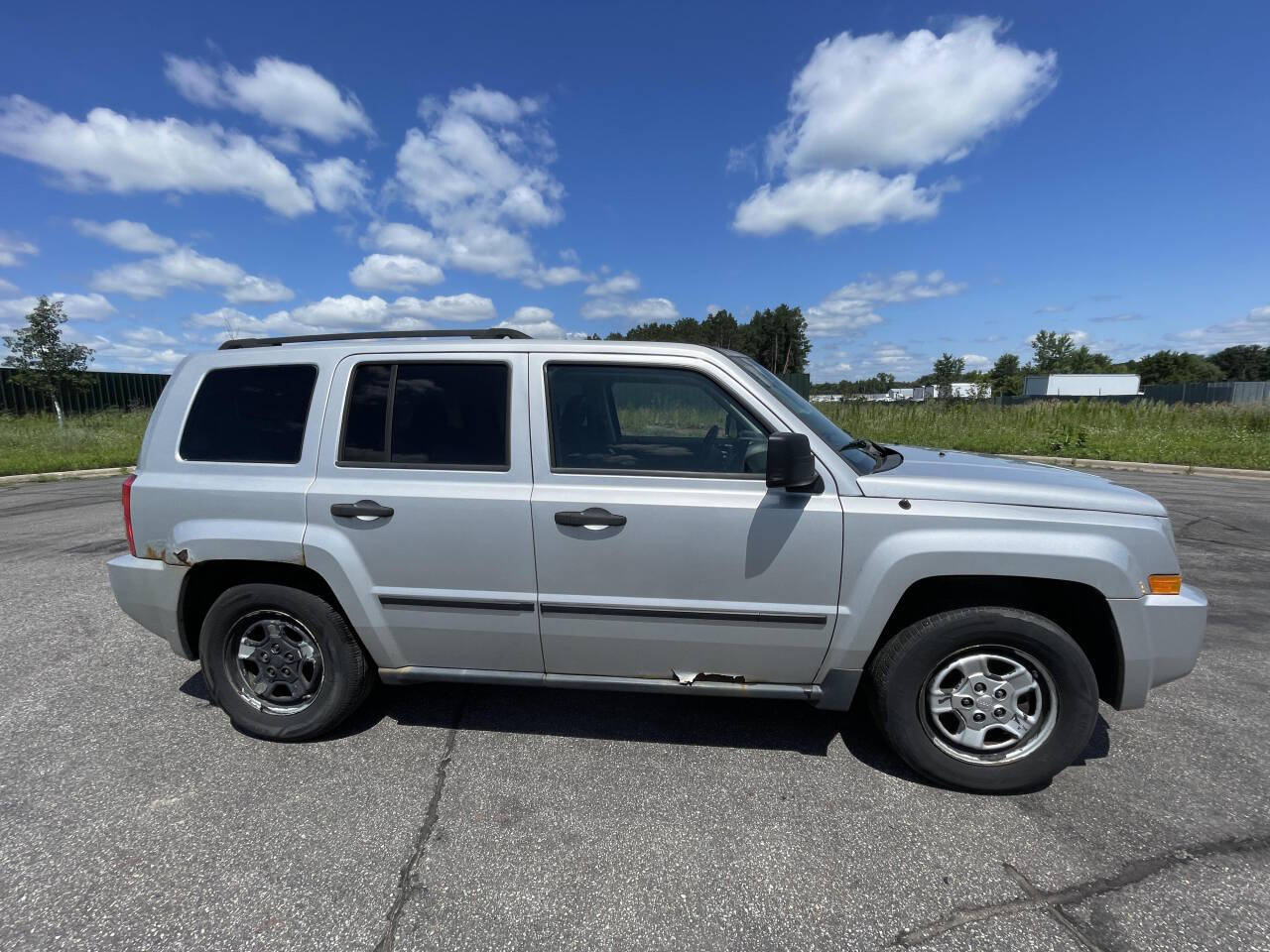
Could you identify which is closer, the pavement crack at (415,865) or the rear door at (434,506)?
the pavement crack at (415,865)

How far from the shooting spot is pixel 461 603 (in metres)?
2.81

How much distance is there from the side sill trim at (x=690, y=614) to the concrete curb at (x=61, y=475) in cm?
1346

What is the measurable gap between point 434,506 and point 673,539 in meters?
1.08

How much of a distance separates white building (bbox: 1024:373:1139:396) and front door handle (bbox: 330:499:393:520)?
3189 inches

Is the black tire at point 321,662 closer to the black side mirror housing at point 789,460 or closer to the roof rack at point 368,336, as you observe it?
the roof rack at point 368,336

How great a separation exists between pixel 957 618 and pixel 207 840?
3.11 meters

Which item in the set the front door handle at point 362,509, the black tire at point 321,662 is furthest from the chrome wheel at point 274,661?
the front door handle at point 362,509

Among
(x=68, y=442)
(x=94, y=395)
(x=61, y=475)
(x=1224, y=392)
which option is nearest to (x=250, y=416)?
(x=61, y=475)

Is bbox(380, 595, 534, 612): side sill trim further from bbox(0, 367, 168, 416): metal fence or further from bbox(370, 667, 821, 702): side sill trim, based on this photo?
bbox(0, 367, 168, 416): metal fence

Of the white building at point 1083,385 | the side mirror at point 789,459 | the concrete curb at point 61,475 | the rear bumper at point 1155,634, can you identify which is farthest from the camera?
the white building at point 1083,385

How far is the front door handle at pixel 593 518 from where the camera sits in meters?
2.63

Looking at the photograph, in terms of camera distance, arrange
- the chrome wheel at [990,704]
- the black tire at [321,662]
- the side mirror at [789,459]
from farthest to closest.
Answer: the black tire at [321,662] < the chrome wheel at [990,704] < the side mirror at [789,459]

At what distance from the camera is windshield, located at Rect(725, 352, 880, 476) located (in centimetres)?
283

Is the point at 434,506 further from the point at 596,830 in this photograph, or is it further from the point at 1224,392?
the point at 1224,392
